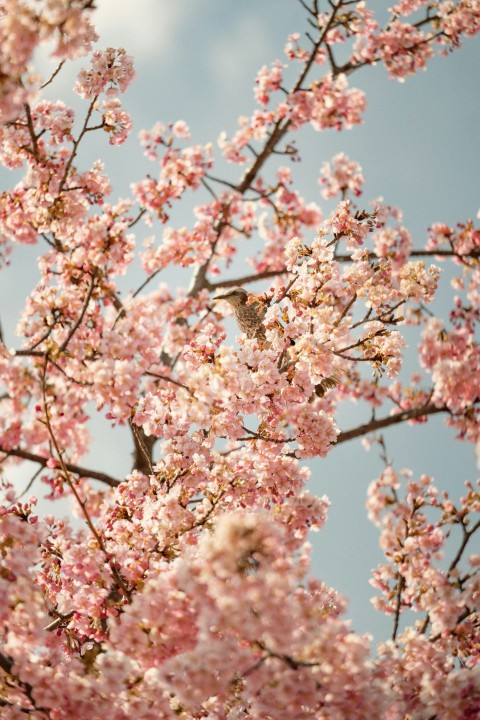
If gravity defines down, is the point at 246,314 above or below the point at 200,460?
above

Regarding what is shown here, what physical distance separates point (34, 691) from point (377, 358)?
3.84m

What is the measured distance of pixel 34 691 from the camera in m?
3.00

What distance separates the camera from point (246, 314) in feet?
24.0

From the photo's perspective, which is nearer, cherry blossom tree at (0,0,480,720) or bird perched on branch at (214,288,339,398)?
cherry blossom tree at (0,0,480,720)

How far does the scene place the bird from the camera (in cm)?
701

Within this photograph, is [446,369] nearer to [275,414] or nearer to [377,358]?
[377,358]

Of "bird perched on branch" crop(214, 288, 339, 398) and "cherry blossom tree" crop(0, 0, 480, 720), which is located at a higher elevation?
"bird perched on branch" crop(214, 288, 339, 398)

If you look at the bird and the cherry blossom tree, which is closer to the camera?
the cherry blossom tree

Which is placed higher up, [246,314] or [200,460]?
[246,314]

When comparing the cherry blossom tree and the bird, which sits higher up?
the bird

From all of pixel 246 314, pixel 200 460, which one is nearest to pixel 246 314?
pixel 246 314

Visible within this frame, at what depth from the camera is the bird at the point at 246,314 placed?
23.0 ft

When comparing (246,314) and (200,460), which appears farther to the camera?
(246,314)

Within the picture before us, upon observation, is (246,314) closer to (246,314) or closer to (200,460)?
(246,314)
